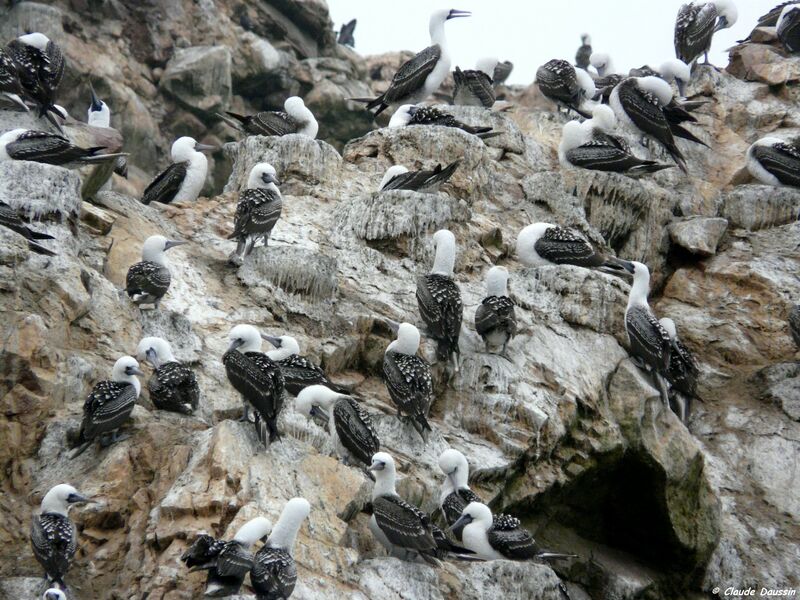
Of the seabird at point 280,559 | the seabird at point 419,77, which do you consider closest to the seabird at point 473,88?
the seabird at point 419,77

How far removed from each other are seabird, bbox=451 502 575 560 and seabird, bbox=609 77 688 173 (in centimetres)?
914

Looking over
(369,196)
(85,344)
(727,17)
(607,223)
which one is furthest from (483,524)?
(727,17)

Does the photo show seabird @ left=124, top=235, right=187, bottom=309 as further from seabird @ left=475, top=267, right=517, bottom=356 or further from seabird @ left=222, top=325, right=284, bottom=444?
seabird @ left=475, top=267, right=517, bottom=356

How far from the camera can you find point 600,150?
18016 millimetres

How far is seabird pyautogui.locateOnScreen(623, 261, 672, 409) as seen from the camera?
14.8 m

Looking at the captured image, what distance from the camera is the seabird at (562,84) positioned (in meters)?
20.8

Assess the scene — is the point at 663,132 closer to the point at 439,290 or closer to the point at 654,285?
the point at 654,285

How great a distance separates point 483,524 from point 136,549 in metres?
3.28

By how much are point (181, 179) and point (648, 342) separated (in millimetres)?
6480

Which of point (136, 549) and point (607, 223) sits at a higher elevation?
point (607, 223)

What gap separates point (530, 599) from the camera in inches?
445

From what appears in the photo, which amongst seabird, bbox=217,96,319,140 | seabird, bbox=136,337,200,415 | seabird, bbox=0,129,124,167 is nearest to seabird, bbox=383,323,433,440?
seabird, bbox=136,337,200,415

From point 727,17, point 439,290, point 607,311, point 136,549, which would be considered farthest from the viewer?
point 727,17

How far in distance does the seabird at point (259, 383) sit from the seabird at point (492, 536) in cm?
202
